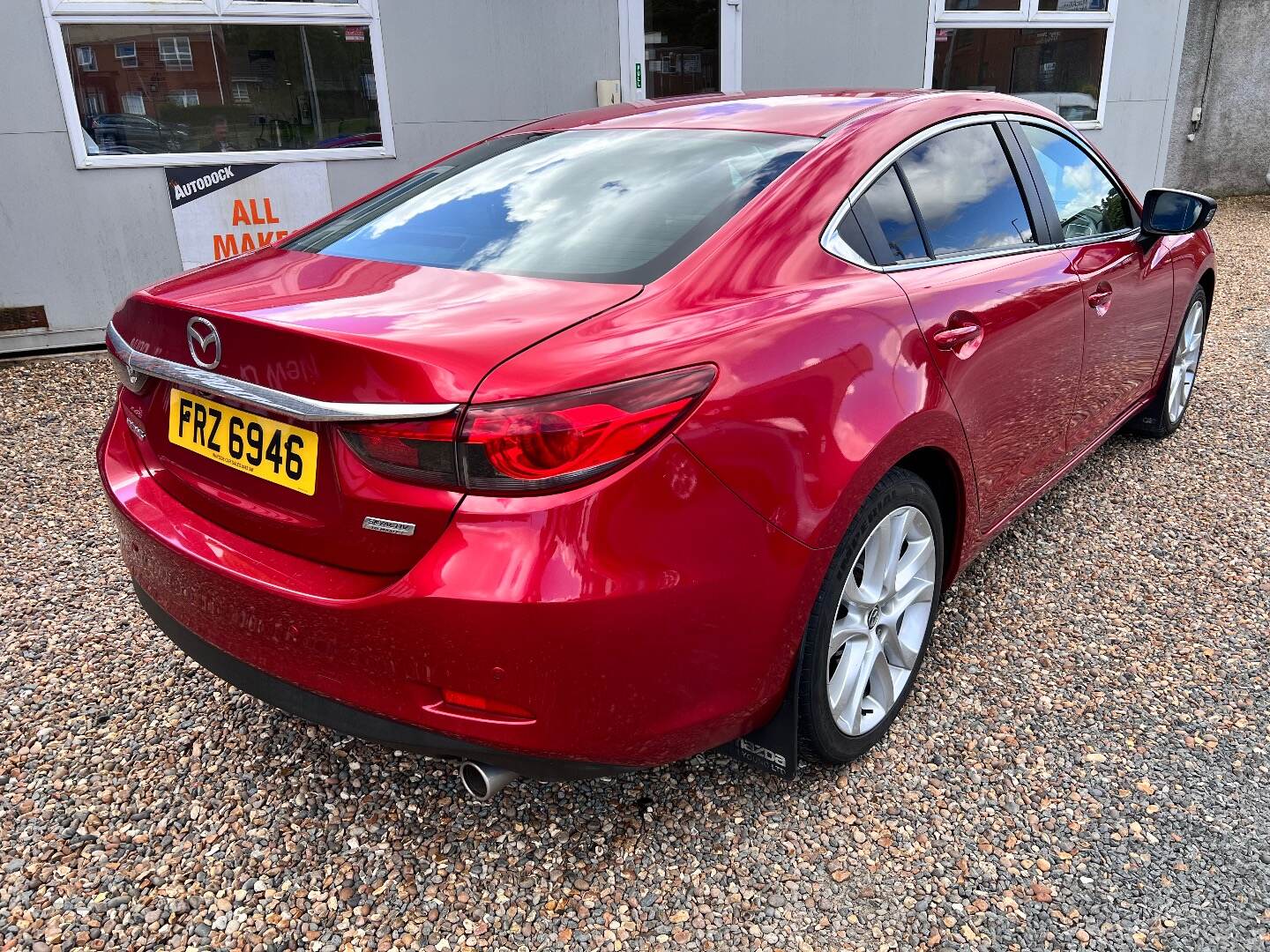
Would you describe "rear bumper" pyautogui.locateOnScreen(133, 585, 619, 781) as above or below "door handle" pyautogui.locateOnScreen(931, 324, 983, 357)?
below

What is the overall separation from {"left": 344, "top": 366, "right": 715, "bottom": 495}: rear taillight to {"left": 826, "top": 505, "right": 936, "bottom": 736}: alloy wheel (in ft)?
2.30

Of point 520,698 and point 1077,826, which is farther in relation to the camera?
point 1077,826

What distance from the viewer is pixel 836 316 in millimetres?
1938

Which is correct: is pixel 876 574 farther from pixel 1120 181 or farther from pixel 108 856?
pixel 1120 181

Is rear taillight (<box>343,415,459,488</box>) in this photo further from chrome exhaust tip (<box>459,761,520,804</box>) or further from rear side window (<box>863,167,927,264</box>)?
rear side window (<box>863,167,927,264</box>)

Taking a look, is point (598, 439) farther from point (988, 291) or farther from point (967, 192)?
point (967, 192)

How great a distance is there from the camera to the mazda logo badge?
5.69ft

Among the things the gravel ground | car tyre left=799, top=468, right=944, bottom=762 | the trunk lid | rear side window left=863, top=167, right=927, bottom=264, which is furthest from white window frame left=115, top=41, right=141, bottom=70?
car tyre left=799, top=468, right=944, bottom=762

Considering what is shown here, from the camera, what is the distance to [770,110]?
2.50 metres

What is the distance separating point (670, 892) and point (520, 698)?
635 millimetres

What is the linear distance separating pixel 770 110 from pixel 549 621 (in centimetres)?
161

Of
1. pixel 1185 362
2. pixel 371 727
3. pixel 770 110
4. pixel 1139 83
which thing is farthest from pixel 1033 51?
pixel 371 727

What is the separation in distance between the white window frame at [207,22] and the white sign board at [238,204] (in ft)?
0.22

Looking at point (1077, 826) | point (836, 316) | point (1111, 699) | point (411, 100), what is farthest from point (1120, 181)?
point (411, 100)
